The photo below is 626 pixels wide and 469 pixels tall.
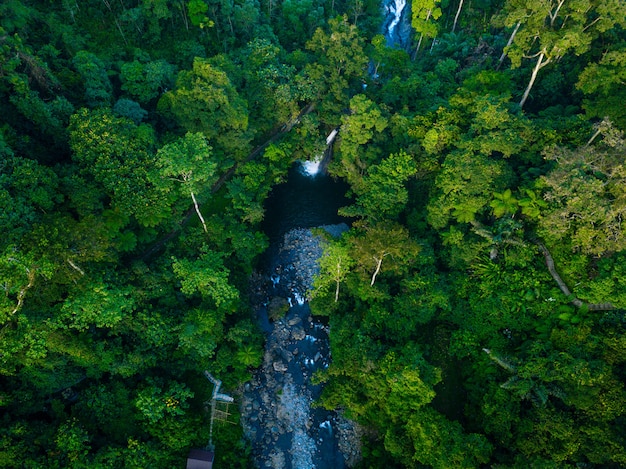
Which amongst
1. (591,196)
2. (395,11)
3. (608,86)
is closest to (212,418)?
(591,196)

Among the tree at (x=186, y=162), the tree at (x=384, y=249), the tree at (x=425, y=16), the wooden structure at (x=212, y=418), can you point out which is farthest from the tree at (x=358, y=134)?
the wooden structure at (x=212, y=418)

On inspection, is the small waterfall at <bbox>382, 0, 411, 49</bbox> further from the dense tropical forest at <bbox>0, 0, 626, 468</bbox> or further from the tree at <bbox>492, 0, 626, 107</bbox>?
the tree at <bbox>492, 0, 626, 107</bbox>

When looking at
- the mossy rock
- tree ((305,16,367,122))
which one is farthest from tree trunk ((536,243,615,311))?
tree ((305,16,367,122))

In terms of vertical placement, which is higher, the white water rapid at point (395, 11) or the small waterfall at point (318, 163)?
the white water rapid at point (395, 11)

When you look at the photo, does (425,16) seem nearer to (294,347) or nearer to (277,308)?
(277,308)

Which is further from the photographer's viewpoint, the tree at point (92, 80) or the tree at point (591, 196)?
the tree at point (92, 80)

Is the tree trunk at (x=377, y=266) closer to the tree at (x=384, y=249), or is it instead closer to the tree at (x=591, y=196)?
the tree at (x=384, y=249)
